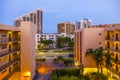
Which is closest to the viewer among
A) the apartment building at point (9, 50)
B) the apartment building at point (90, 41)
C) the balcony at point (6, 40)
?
the balcony at point (6, 40)

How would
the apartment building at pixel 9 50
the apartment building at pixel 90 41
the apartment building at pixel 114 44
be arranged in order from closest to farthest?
1. the apartment building at pixel 9 50
2. the apartment building at pixel 114 44
3. the apartment building at pixel 90 41

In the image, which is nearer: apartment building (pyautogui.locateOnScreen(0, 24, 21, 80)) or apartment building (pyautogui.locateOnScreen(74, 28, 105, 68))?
apartment building (pyautogui.locateOnScreen(0, 24, 21, 80))

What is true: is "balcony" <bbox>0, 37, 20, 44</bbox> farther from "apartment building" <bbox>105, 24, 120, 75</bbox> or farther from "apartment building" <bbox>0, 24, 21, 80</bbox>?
"apartment building" <bbox>105, 24, 120, 75</bbox>

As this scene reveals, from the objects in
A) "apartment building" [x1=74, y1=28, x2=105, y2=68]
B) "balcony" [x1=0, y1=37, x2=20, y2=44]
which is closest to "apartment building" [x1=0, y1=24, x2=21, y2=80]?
"balcony" [x1=0, y1=37, x2=20, y2=44]

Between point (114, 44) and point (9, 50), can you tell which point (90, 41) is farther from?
point (9, 50)

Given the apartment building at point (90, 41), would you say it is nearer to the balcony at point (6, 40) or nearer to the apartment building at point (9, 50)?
the apartment building at point (9, 50)

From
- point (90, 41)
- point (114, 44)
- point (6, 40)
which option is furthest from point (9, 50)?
point (90, 41)

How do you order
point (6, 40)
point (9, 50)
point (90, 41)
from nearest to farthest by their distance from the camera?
point (6, 40)
point (9, 50)
point (90, 41)

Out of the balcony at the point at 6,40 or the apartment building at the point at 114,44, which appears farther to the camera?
the apartment building at the point at 114,44

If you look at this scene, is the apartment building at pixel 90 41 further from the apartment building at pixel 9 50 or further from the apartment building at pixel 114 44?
the apartment building at pixel 9 50

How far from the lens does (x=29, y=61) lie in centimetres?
3394

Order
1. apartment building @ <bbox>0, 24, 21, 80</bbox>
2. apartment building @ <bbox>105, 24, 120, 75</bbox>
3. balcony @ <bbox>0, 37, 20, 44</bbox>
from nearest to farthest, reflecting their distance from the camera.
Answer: balcony @ <bbox>0, 37, 20, 44</bbox> < apartment building @ <bbox>0, 24, 21, 80</bbox> < apartment building @ <bbox>105, 24, 120, 75</bbox>

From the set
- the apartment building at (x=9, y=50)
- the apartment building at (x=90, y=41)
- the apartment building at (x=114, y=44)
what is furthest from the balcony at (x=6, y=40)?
the apartment building at (x=114, y=44)

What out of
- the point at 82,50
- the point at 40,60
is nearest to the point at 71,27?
the point at 40,60
